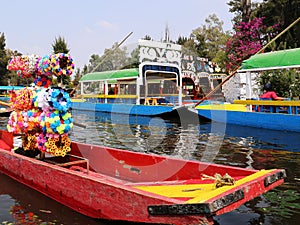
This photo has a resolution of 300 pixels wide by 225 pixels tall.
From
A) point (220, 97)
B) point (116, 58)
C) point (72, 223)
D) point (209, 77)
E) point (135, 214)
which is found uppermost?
point (116, 58)

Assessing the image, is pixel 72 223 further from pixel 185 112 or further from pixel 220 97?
pixel 220 97

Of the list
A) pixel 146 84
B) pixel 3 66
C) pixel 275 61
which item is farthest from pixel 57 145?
pixel 3 66

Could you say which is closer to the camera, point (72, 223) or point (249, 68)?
point (72, 223)

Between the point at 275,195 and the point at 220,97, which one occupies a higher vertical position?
the point at 220,97

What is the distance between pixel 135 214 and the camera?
3535mm

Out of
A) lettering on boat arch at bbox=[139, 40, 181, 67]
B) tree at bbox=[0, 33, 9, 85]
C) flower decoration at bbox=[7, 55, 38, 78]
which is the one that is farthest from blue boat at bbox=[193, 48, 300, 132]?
tree at bbox=[0, 33, 9, 85]

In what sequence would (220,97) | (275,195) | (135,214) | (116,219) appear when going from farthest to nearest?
(220,97) < (275,195) < (116,219) < (135,214)

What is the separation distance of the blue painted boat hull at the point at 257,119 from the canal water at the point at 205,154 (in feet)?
0.88

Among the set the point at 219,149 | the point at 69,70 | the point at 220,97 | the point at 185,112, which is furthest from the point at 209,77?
the point at 69,70

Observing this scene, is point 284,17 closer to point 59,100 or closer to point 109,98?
point 109,98

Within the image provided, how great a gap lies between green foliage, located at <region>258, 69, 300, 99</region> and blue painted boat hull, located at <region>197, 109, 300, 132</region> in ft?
11.3

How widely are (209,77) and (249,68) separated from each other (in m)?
16.0

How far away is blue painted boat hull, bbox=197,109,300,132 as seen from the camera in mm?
11898

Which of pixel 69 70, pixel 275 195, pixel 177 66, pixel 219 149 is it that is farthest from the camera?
pixel 177 66
